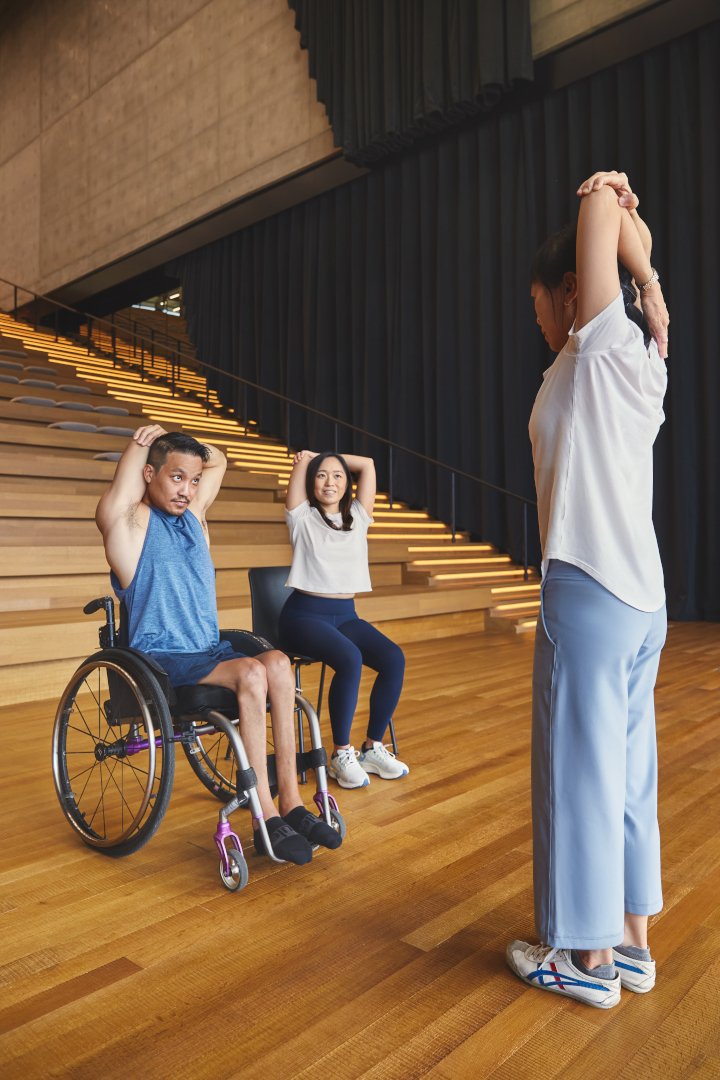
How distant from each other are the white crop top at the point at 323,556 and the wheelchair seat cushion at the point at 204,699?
0.73m

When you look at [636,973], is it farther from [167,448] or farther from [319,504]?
[319,504]

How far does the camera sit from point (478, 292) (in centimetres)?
773

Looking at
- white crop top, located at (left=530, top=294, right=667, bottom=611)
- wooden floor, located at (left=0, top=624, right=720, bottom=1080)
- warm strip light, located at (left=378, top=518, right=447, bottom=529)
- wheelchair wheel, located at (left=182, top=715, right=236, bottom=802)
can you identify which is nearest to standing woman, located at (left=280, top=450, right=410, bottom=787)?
wooden floor, located at (left=0, top=624, right=720, bottom=1080)

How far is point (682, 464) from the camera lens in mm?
6328

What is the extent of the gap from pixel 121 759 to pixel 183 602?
398 mm

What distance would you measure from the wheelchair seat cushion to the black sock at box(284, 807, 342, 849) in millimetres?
265

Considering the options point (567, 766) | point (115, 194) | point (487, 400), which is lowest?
point (567, 766)

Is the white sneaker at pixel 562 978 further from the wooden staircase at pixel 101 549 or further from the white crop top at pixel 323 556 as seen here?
the wooden staircase at pixel 101 549

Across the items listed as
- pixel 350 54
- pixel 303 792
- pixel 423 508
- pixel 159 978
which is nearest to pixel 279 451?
pixel 423 508

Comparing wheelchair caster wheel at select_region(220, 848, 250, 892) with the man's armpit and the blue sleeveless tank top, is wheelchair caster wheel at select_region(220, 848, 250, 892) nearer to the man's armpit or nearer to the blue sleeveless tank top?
the blue sleeveless tank top

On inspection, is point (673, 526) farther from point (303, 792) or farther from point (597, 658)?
point (597, 658)

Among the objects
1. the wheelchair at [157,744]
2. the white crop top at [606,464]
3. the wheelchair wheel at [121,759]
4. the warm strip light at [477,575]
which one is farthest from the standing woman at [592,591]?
the warm strip light at [477,575]

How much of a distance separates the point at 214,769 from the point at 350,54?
7.30 metres

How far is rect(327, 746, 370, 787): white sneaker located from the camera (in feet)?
7.74
